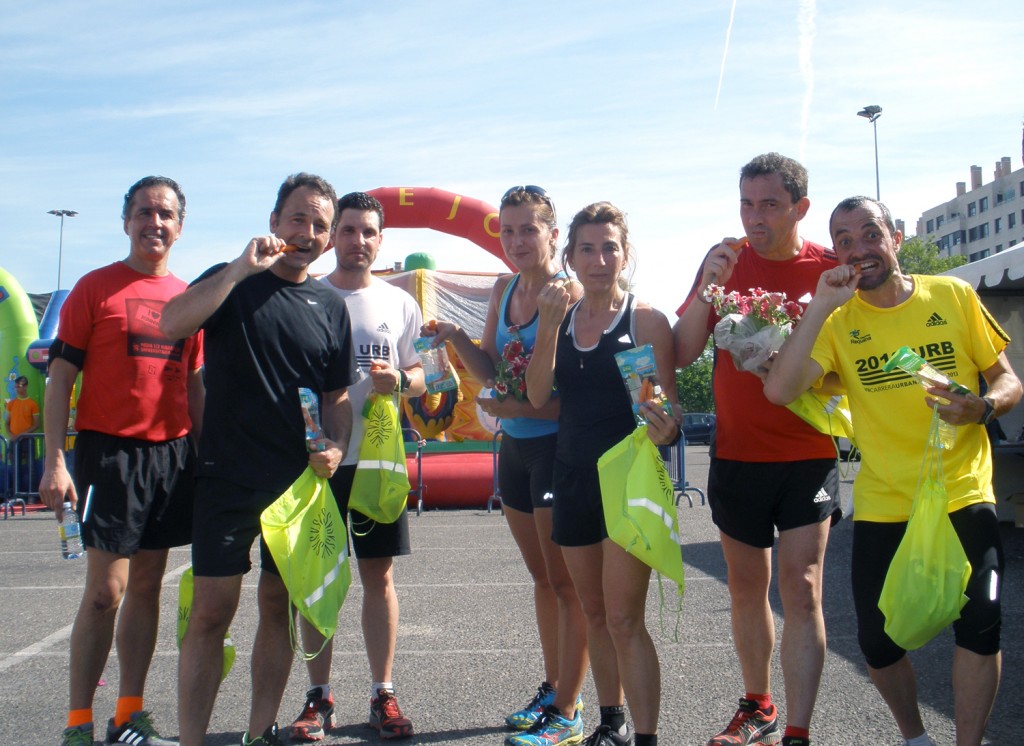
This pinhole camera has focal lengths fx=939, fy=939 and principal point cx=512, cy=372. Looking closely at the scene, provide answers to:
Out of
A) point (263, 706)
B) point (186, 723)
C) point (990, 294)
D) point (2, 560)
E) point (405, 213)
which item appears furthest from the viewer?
point (405, 213)

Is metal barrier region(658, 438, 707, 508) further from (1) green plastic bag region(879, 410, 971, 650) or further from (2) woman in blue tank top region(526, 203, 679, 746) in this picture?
(1) green plastic bag region(879, 410, 971, 650)

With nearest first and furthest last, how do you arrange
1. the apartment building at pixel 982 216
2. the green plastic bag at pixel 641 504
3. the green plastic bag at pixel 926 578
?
the green plastic bag at pixel 926 578 → the green plastic bag at pixel 641 504 → the apartment building at pixel 982 216

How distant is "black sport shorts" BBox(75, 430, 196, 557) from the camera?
12.2ft

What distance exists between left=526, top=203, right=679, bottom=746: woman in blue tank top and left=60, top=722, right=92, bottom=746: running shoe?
1953 millimetres

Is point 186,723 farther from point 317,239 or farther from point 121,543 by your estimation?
point 317,239

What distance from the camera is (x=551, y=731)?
3.79 m

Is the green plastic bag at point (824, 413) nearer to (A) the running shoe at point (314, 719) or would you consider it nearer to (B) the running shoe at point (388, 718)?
(B) the running shoe at point (388, 718)

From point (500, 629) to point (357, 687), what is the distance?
1412 mm

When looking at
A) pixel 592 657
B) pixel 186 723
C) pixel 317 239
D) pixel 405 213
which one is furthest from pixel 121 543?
pixel 405 213

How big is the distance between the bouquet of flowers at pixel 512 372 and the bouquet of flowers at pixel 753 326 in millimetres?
844

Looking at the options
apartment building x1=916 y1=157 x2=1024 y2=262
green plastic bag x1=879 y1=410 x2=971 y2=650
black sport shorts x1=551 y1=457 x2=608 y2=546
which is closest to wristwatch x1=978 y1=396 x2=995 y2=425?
green plastic bag x1=879 y1=410 x2=971 y2=650

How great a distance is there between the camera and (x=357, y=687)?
4.72 meters

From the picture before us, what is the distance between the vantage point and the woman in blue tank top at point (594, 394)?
3547 mm

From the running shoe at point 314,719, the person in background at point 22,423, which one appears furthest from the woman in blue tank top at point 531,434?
the person in background at point 22,423
